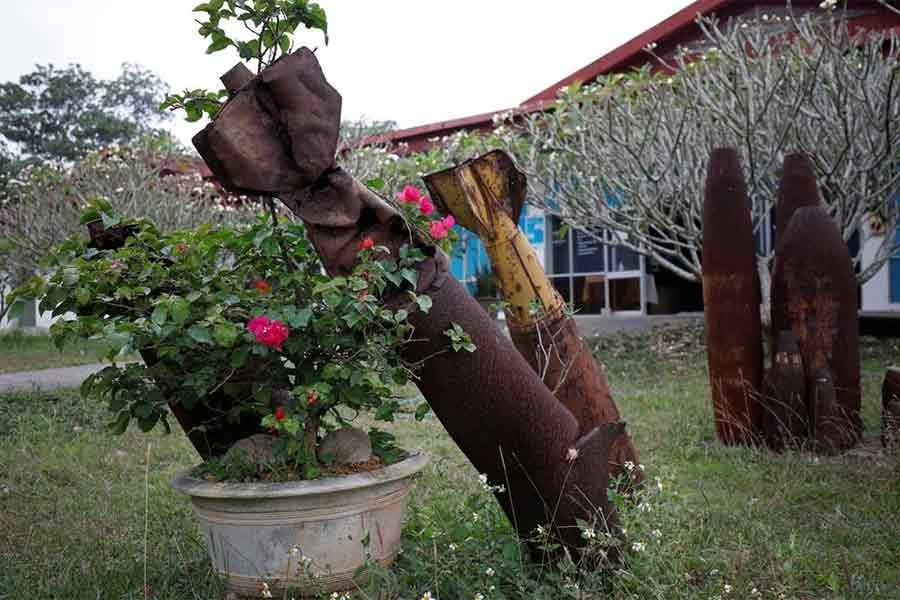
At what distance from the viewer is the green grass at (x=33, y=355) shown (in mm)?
10763

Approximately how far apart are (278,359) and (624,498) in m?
1.27

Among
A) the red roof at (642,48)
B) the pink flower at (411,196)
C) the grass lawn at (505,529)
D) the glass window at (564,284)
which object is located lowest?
the grass lawn at (505,529)

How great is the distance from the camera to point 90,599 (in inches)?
107

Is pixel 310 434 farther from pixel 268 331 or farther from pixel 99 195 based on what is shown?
pixel 99 195

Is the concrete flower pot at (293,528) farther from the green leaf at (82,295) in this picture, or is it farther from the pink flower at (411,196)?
the pink flower at (411,196)

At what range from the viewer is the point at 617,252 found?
1642 cm

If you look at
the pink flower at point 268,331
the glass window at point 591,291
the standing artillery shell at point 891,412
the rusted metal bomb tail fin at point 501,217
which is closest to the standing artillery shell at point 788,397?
the standing artillery shell at point 891,412

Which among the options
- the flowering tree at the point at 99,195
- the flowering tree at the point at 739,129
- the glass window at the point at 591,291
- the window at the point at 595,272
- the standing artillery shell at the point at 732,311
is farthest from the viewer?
the glass window at the point at 591,291

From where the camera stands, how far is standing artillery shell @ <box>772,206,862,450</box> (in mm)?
4695

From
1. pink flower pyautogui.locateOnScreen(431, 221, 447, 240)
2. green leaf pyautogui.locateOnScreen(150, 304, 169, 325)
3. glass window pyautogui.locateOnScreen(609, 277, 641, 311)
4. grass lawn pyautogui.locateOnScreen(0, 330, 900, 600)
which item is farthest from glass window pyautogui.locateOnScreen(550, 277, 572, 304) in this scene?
green leaf pyautogui.locateOnScreen(150, 304, 169, 325)

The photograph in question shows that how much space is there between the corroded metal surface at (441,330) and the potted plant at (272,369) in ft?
0.28

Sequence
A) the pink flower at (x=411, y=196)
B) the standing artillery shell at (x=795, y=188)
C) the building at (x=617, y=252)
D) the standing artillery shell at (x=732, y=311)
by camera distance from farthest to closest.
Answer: the building at (x=617, y=252) → the standing artillery shell at (x=795, y=188) → the standing artillery shell at (x=732, y=311) → the pink flower at (x=411, y=196)

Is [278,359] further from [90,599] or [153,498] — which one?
[153,498]

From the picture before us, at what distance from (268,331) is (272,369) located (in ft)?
1.22
